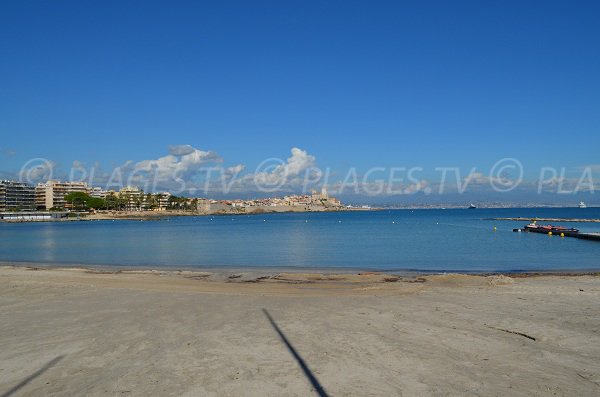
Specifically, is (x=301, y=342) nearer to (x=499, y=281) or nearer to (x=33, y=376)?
(x=33, y=376)

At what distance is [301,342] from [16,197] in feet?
692

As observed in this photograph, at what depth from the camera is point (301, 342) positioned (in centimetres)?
888

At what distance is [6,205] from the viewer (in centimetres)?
18300

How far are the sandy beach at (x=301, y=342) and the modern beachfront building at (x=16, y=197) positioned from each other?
186690 mm

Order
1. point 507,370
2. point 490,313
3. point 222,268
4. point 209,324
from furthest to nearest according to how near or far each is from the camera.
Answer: point 222,268 < point 490,313 < point 209,324 < point 507,370

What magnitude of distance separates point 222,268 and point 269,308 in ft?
46.5

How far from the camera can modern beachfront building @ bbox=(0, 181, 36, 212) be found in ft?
587

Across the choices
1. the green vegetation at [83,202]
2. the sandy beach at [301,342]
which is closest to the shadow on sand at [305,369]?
the sandy beach at [301,342]

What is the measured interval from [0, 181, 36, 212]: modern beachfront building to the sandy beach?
612 feet

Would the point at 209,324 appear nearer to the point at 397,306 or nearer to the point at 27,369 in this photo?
the point at 27,369

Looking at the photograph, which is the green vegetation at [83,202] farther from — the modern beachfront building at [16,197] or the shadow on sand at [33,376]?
the shadow on sand at [33,376]

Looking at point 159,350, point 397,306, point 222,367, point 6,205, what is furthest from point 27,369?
point 6,205

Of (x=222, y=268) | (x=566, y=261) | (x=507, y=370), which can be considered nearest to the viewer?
(x=507, y=370)

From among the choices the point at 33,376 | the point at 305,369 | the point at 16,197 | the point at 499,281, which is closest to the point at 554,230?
the point at 499,281
